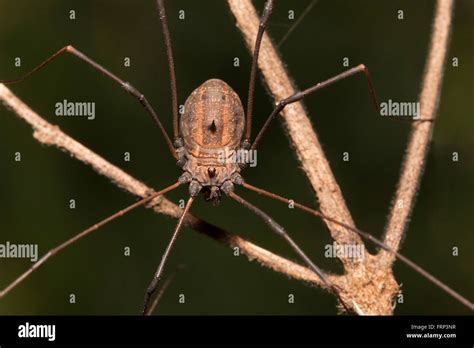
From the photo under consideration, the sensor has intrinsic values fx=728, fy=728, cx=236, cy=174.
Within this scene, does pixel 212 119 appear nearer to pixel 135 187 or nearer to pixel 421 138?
pixel 135 187

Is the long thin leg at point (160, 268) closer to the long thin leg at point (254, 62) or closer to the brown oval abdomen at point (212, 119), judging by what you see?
the brown oval abdomen at point (212, 119)

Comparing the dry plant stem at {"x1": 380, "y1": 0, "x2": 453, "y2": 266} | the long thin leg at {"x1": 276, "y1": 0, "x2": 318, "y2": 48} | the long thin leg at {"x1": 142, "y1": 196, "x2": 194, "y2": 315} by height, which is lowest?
the long thin leg at {"x1": 142, "y1": 196, "x2": 194, "y2": 315}

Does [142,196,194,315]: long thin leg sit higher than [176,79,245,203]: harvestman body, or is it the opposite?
[176,79,245,203]: harvestman body

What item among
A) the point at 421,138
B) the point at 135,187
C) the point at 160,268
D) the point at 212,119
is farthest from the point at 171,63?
the point at 421,138

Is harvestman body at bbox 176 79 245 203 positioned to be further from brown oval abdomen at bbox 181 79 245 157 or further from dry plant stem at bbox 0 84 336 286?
dry plant stem at bbox 0 84 336 286

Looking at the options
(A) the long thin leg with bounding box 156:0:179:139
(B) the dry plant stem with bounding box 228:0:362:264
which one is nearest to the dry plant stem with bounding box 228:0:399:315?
(B) the dry plant stem with bounding box 228:0:362:264

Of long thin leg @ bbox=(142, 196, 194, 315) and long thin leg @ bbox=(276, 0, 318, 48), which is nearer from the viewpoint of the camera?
long thin leg @ bbox=(142, 196, 194, 315)
